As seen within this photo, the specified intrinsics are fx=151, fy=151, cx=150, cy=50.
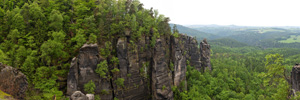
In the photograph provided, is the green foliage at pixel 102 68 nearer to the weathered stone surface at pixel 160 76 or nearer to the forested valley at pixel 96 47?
the forested valley at pixel 96 47

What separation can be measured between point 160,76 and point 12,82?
34.9 metres

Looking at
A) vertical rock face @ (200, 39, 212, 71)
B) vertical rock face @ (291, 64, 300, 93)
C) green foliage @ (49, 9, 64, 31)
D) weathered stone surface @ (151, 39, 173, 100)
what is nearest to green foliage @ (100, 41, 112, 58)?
green foliage @ (49, 9, 64, 31)

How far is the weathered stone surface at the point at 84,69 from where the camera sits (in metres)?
34.1

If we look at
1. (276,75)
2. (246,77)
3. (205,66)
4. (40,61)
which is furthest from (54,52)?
(246,77)

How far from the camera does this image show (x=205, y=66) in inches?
3000

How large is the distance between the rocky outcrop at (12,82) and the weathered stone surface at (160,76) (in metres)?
32.1

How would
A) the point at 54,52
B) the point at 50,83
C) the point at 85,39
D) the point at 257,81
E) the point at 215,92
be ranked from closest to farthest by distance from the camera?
the point at 50,83, the point at 54,52, the point at 85,39, the point at 215,92, the point at 257,81

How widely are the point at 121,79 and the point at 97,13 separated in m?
20.4

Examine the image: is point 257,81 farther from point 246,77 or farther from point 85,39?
point 85,39

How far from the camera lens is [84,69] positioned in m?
35.4

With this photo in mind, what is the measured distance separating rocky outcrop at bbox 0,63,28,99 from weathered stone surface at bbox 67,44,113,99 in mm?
12058

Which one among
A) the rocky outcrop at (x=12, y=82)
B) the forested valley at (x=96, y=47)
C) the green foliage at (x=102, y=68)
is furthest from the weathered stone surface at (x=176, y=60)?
the rocky outcrop at (x=12, y=82)

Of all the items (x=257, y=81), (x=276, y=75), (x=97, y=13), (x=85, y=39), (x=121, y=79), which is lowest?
(x=257, y=81)

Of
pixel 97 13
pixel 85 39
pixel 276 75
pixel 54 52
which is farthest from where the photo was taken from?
pixel 97 13
